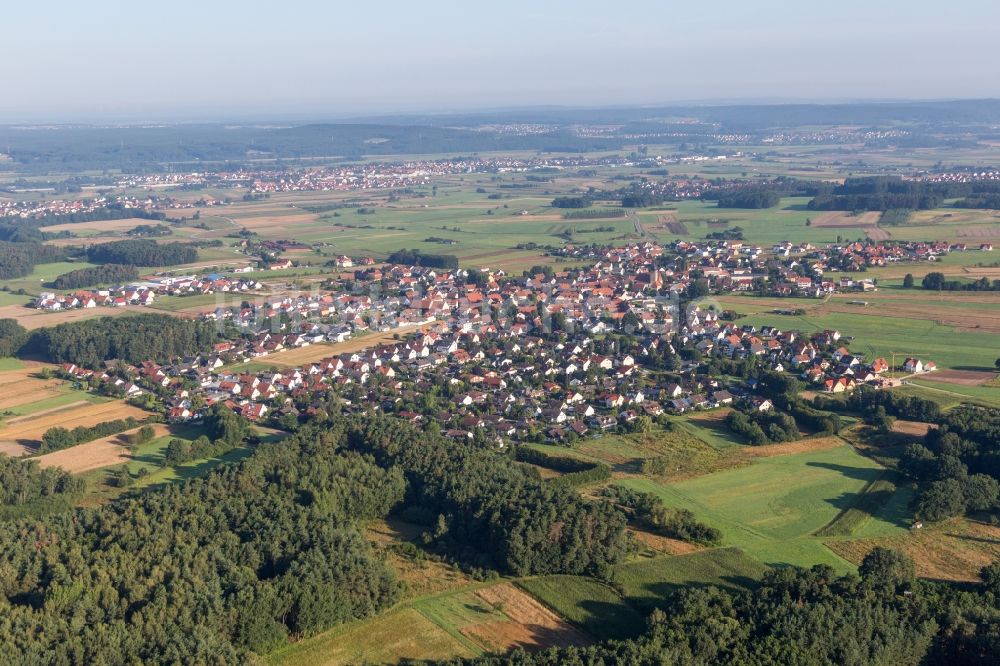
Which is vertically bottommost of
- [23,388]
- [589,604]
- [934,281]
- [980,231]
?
[589,604]

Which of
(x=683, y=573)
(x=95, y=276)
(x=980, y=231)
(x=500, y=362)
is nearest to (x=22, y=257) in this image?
(x=95, y=276)

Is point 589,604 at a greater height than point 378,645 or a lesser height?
greater

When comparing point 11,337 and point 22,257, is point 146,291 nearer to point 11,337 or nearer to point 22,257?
point 11,337

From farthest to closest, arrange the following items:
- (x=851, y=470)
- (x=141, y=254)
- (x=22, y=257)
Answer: (x=141, y=254)
(x=22, y=257)
(x=851, y=470)

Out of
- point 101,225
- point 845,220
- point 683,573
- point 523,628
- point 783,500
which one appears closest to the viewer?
point 523,628

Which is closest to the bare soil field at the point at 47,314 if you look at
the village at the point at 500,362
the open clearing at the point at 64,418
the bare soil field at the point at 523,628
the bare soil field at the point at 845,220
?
the village at the point at 500,362

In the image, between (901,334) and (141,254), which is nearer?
(901,334)

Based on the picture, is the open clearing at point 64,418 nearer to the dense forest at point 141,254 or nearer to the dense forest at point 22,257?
the dense forest at point 22,257
